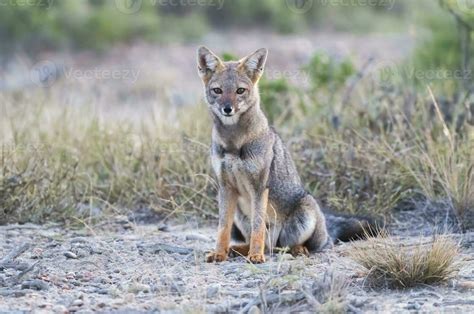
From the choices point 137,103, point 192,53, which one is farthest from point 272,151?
point 192,53

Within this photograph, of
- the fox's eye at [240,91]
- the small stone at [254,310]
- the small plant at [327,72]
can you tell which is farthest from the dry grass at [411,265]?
the small plant at [327,72]

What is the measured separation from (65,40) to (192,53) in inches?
103

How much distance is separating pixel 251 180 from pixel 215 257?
22.1 inches

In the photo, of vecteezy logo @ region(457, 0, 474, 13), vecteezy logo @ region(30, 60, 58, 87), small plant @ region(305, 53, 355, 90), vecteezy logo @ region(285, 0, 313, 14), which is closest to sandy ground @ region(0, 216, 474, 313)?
small plant @ region(305, 53, 355, 90)

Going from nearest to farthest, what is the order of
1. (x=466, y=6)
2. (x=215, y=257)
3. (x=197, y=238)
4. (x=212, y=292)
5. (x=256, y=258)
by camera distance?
(x=212, y=292) → (x=256, y=258) → (x=215, y=257) → (x=197, y=238) → (x=466, y=6)

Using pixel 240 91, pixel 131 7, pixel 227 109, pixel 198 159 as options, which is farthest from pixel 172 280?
pixel 131 7

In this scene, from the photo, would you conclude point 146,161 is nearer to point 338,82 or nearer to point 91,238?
point 91,238

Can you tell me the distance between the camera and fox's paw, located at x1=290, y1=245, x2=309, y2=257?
677 centimetres

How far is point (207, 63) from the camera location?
683 cm

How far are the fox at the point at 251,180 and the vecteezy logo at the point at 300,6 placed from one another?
13960 millimetres

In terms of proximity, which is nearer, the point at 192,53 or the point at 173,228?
the point at 173,228

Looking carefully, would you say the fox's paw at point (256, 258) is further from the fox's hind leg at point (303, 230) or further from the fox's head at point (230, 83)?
the fox's head at point (230, 83)

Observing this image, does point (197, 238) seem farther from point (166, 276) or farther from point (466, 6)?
point (466, 6)

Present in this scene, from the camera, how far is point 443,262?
5613 millimetres
